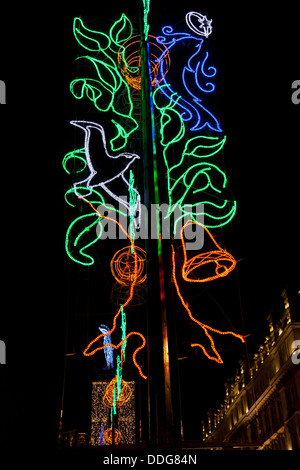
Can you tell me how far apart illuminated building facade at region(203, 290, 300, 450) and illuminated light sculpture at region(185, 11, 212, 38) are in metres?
Result: 22.4

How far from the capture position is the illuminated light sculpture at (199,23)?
6254mm

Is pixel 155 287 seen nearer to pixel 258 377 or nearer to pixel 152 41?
pixel 152 41

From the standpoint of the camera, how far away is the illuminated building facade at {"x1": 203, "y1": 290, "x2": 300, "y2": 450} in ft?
107

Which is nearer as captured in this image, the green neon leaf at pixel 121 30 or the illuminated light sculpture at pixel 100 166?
the illuminated light sculpture at pixel 100 166

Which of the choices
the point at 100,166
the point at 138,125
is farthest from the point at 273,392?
the point at 138,125

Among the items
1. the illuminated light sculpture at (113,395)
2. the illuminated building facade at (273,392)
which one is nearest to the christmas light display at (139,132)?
the illuminated light sculpture at (113,395)

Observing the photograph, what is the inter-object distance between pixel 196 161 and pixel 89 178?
4.43ft

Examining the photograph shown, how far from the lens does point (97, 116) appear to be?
5.96 m

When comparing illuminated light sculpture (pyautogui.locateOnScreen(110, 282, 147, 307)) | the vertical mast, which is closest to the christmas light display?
illuminated light sculpture (pyautogui.locateOnScreen(110, 282, 147, 307))

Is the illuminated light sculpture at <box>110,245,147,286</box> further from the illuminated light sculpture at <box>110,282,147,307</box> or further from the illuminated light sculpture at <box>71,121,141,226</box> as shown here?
the illuminated light sculpture at <box>71,121,141,226</box>

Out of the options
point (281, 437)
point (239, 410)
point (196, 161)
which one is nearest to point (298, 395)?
point (281, 437)

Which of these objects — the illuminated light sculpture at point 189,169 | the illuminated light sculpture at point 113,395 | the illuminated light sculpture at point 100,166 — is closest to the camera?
the illuminated light sculpture at point 100,166

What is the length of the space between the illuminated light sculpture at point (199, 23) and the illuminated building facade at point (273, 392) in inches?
881

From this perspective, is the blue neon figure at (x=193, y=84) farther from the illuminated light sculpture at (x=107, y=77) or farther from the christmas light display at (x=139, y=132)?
the illuminated light sculpture at (x=107, y=77)
